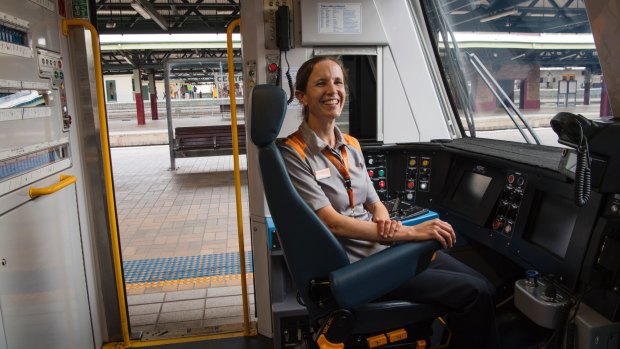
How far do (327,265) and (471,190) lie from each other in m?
1.18

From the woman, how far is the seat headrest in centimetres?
22

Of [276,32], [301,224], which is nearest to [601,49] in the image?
[301,224]

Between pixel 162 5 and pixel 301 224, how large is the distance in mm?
10622

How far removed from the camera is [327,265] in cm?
149

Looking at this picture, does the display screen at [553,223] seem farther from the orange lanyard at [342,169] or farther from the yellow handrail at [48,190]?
the yellow handrail at [48,190]

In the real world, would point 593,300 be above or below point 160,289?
above

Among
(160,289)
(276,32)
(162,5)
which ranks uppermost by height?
(162,5)

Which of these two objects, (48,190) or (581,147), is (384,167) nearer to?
(581,147)

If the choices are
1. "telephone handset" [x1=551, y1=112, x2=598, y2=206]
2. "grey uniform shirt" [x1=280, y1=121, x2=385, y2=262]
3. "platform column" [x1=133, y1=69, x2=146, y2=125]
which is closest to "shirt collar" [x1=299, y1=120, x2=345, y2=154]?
"grey uniform shirt" [x1=280, y1=121, x2=385, y2=262]

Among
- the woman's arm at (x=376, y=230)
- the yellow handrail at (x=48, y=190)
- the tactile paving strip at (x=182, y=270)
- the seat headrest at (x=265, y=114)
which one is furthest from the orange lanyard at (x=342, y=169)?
the tactile paving strip at (x=182, y=270)

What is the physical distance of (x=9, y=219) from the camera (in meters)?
1.62

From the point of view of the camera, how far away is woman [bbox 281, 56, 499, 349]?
62.6 inches

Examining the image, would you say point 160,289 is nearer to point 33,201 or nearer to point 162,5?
point 33,201

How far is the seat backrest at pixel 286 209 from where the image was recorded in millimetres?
1418
